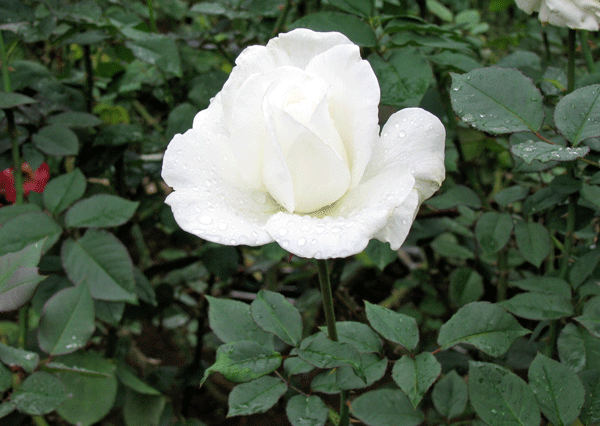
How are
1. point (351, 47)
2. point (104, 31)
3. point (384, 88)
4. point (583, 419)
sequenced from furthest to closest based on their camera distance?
point (104, 31)
point (384, 88)
point (583, 419)
point (351, 47)

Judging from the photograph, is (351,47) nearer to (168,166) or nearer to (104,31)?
(168,166)

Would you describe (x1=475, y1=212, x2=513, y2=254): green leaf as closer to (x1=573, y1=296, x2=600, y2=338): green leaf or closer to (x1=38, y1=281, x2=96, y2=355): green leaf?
(x1=573, y1=296, x2=600, y2=338): green leaf

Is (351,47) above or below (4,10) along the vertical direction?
above

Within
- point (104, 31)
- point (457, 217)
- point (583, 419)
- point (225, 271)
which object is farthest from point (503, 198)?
point (104, 31)

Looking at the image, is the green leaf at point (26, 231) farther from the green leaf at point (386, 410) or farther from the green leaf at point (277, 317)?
the green leaf at point (386, 410)

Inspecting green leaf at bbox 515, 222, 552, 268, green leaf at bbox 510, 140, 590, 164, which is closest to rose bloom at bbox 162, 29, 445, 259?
green leaf at bbox 510, 140, 590, 164

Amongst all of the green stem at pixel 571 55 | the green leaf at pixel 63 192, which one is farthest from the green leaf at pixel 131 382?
the green stem at pixel 571 55

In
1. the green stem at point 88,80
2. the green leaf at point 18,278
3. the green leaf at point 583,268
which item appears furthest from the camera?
the green stem at point 88,80
